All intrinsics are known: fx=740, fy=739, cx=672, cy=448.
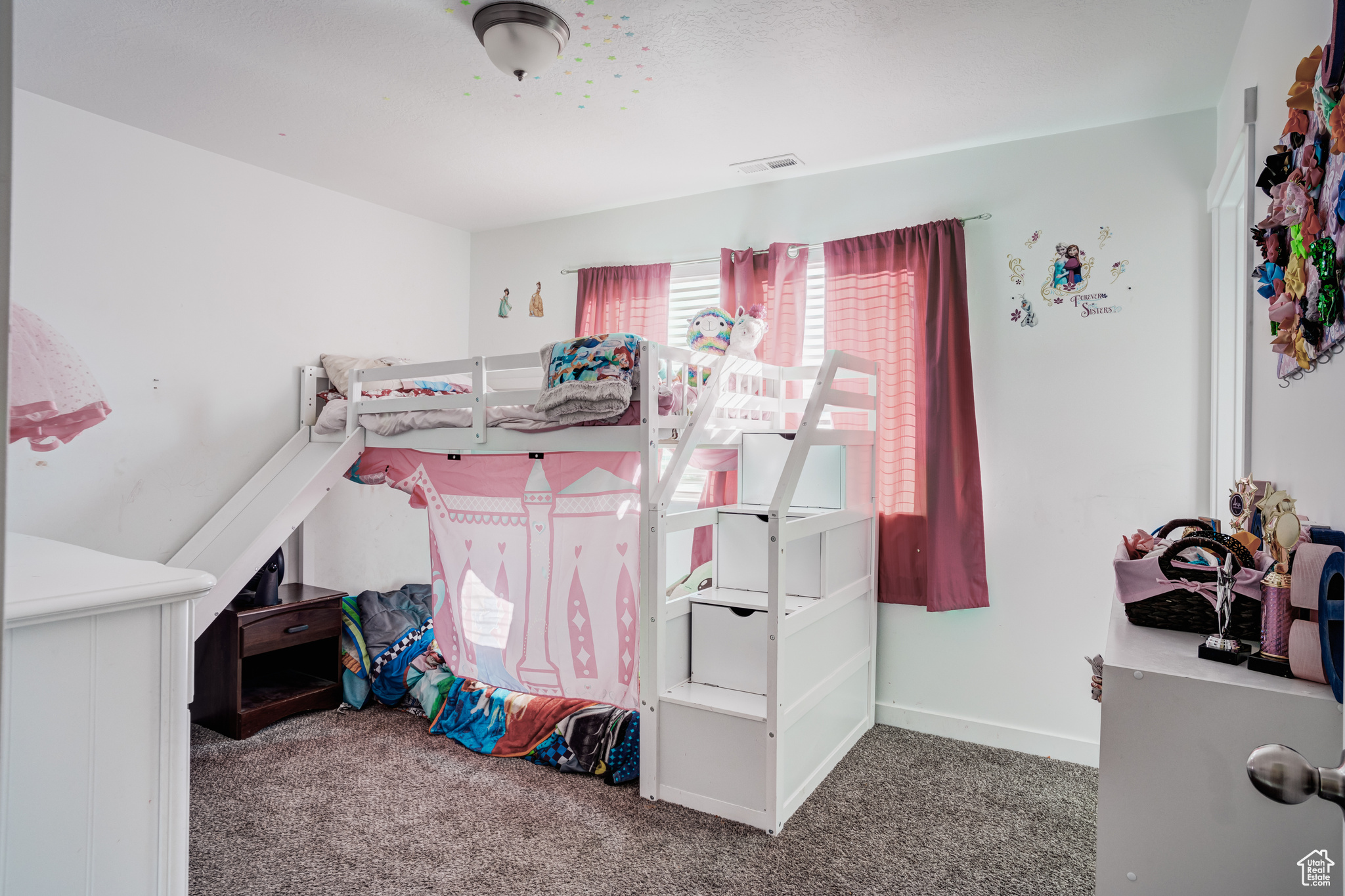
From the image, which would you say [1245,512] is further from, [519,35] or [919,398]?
[519,35]

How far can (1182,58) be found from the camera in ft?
7.32

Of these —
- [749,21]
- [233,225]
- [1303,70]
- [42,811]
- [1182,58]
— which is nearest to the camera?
[42,811]

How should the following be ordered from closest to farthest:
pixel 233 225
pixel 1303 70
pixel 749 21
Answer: pixel 1303 70, pixel 749 21, pixel 233 225

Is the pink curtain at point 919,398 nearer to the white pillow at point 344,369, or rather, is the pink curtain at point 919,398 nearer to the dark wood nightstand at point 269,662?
the white pillow at point 344,369

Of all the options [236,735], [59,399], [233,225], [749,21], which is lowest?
[236,735]

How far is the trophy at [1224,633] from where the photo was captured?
110 cm

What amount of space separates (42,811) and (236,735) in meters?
2.15

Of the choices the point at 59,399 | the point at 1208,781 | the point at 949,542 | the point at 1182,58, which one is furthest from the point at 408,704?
the point at 1182,58

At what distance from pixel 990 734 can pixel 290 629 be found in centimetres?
284

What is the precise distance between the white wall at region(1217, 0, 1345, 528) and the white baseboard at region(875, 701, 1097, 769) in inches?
55.4

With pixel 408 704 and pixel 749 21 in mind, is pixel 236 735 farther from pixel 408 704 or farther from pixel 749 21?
pixel 749 21

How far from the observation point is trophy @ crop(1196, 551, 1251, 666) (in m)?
1.10

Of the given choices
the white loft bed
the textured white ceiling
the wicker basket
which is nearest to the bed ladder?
the white loft bed

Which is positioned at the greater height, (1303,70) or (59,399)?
(1303,70)
